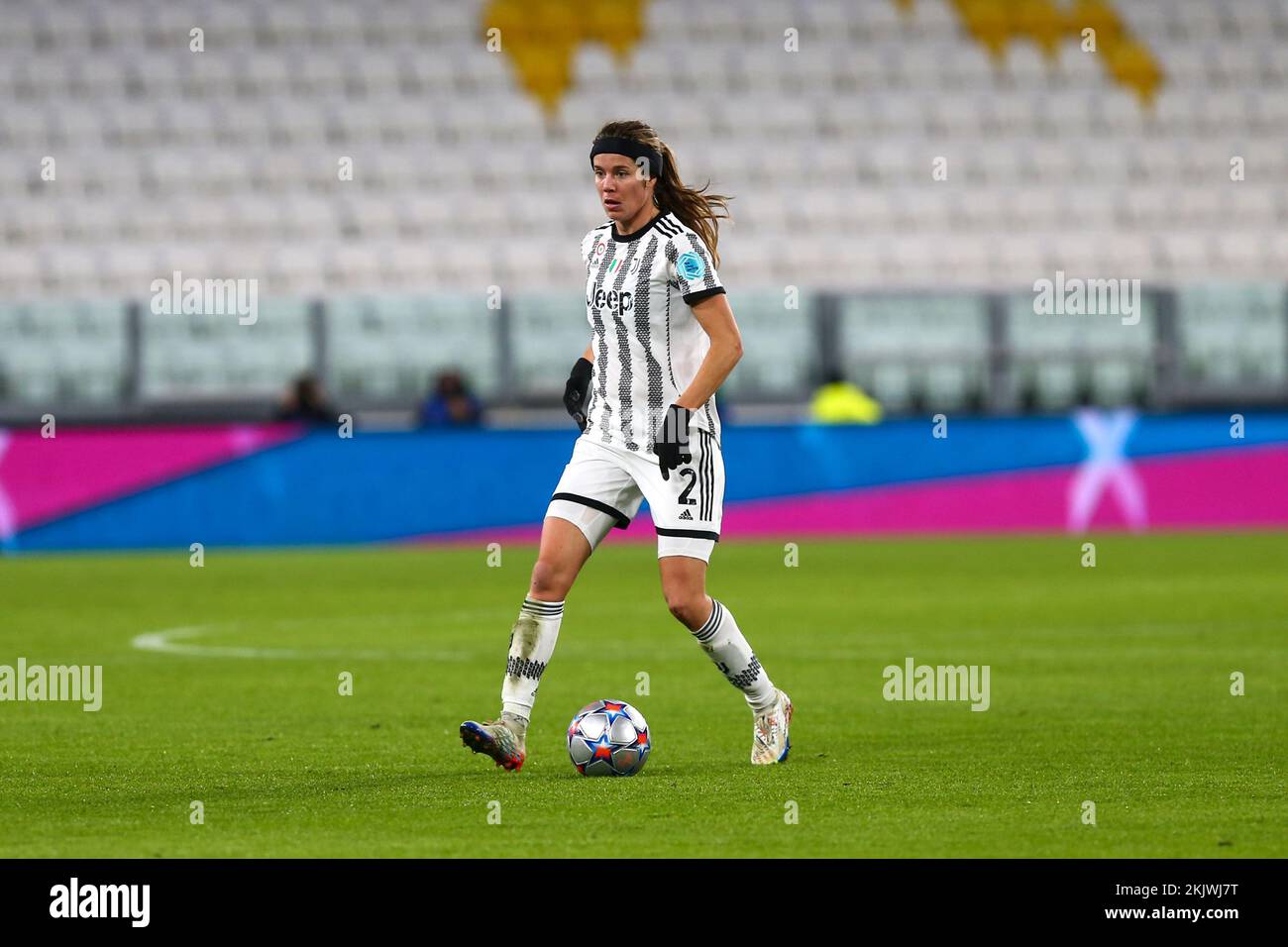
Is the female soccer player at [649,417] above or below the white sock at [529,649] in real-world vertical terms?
above

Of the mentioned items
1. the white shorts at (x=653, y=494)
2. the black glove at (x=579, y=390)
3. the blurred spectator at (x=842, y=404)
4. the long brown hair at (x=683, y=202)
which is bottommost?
the white shorts at (x=653, y=494)

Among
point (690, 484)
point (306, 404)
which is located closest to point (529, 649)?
point (690, 484)

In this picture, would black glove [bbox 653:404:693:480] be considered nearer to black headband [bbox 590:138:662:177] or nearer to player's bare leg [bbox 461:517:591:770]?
player's bare leg [bbox 461:517:591:770]

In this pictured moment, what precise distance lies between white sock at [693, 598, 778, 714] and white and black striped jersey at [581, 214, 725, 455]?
670 mm

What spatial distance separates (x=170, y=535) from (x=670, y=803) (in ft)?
45.9

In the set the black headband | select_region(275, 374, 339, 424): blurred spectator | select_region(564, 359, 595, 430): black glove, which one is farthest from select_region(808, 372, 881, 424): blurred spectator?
the black headband

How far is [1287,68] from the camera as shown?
29500mm

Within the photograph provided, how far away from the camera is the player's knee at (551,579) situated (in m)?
7.43

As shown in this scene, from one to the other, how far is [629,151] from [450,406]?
14130 millimetres

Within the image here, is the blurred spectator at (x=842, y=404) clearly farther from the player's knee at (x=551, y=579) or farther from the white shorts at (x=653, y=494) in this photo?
the player's knee at (x=551, y=579)

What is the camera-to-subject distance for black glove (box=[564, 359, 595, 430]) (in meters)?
7.77

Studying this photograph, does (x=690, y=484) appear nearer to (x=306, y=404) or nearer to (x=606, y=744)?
(x=606, y=744)

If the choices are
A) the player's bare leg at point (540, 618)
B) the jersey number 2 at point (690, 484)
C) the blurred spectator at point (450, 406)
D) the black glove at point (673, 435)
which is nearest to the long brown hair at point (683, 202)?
the black glove at point (673, 435)
